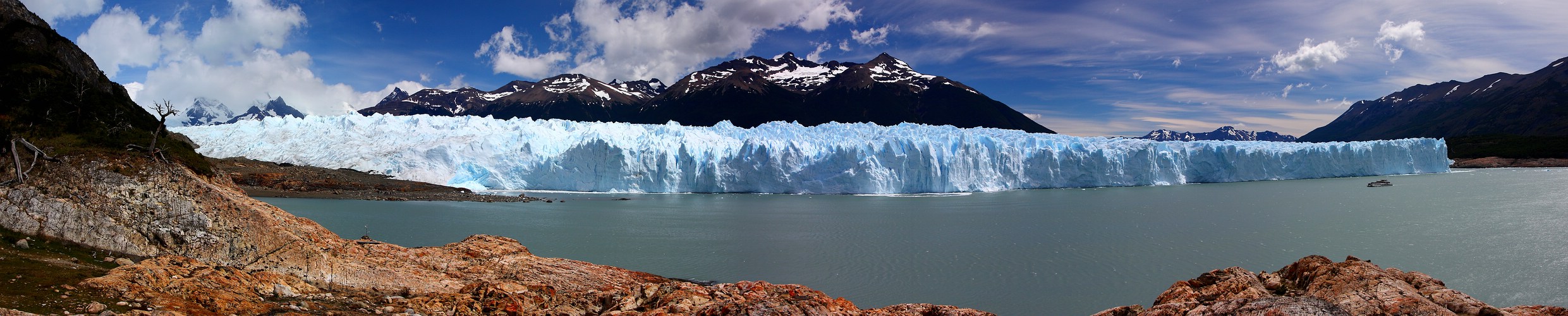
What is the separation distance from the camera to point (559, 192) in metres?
31.3

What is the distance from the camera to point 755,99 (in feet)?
299

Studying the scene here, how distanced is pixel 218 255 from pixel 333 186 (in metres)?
25.3

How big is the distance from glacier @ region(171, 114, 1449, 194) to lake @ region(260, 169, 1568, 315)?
15.1 feet

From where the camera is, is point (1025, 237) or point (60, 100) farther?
point (1025, 237)

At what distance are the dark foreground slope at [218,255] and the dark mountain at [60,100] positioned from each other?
0.02 metres

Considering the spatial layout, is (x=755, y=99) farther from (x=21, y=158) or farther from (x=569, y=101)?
(x=21, y=158)

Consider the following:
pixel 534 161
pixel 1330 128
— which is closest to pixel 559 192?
pixel 534 161

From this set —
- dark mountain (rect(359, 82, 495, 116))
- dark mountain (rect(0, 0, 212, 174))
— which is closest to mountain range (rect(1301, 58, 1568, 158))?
dark mountain (rect(0, 0, 212, 174))

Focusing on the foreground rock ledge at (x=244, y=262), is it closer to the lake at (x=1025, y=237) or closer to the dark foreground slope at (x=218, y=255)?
the dark foreground slope at (x=218, y=255)

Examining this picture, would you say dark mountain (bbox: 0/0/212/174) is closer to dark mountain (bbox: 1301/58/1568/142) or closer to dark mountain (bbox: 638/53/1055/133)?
dark mountain (bbox: 638/53/1055/133)

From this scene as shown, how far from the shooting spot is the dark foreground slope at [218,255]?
4617 mm

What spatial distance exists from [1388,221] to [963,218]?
9.15m

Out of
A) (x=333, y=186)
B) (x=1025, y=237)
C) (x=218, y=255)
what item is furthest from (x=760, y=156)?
(x=218, y=255)

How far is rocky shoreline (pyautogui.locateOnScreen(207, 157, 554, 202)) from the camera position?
26.0 meters
